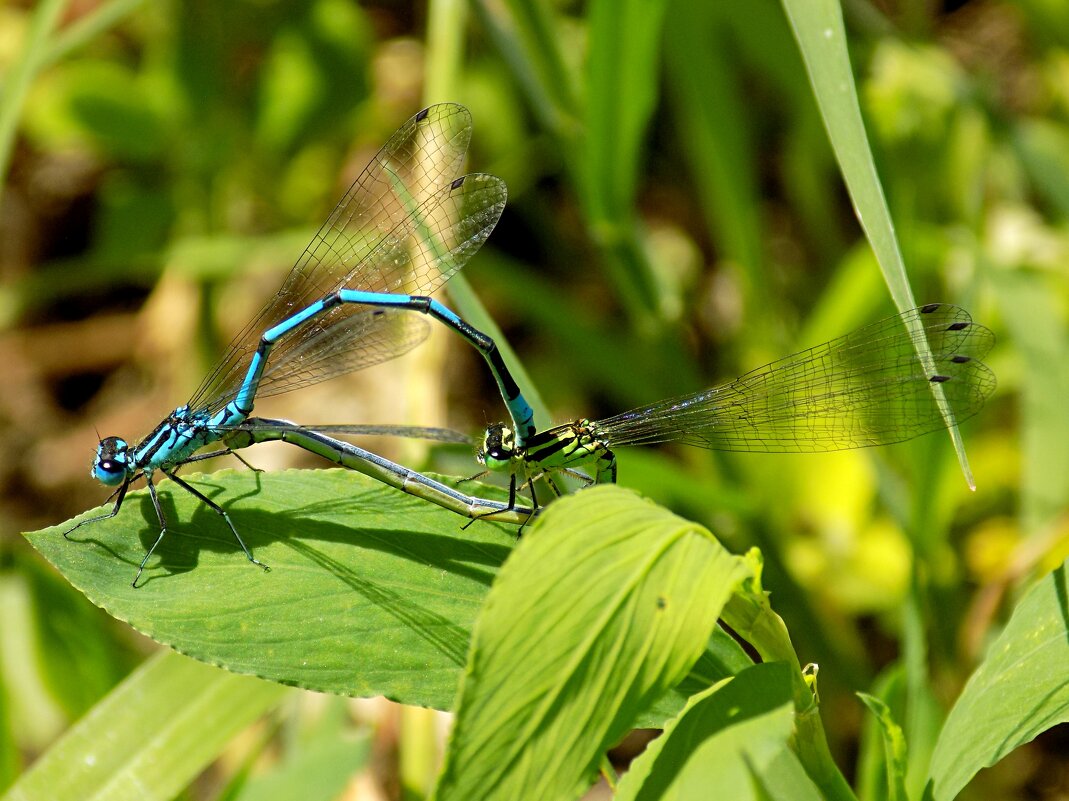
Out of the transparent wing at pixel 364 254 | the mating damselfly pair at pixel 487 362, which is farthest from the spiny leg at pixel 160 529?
the transparent wing at pixel 364 254

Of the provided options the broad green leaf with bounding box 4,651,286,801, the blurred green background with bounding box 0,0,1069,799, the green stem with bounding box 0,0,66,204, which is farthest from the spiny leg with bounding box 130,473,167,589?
the green stem with bounding box 0,0,66,204

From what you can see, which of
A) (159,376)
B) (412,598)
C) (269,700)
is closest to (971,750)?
(412,598)

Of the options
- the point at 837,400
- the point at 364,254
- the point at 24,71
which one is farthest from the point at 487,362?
the point at 24,71

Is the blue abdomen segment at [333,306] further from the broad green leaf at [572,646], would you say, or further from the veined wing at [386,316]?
the broad green leaf at [572,646]

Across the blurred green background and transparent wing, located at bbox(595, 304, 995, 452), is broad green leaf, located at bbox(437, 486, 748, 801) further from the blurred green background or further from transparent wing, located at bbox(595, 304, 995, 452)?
transparent wing, located at bbox(595, 304, 995, 452)

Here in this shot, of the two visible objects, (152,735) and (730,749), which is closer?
(730,749)

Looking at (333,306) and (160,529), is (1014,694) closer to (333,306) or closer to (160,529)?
(160,529)

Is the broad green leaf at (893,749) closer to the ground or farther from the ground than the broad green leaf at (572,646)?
closer to the ground
